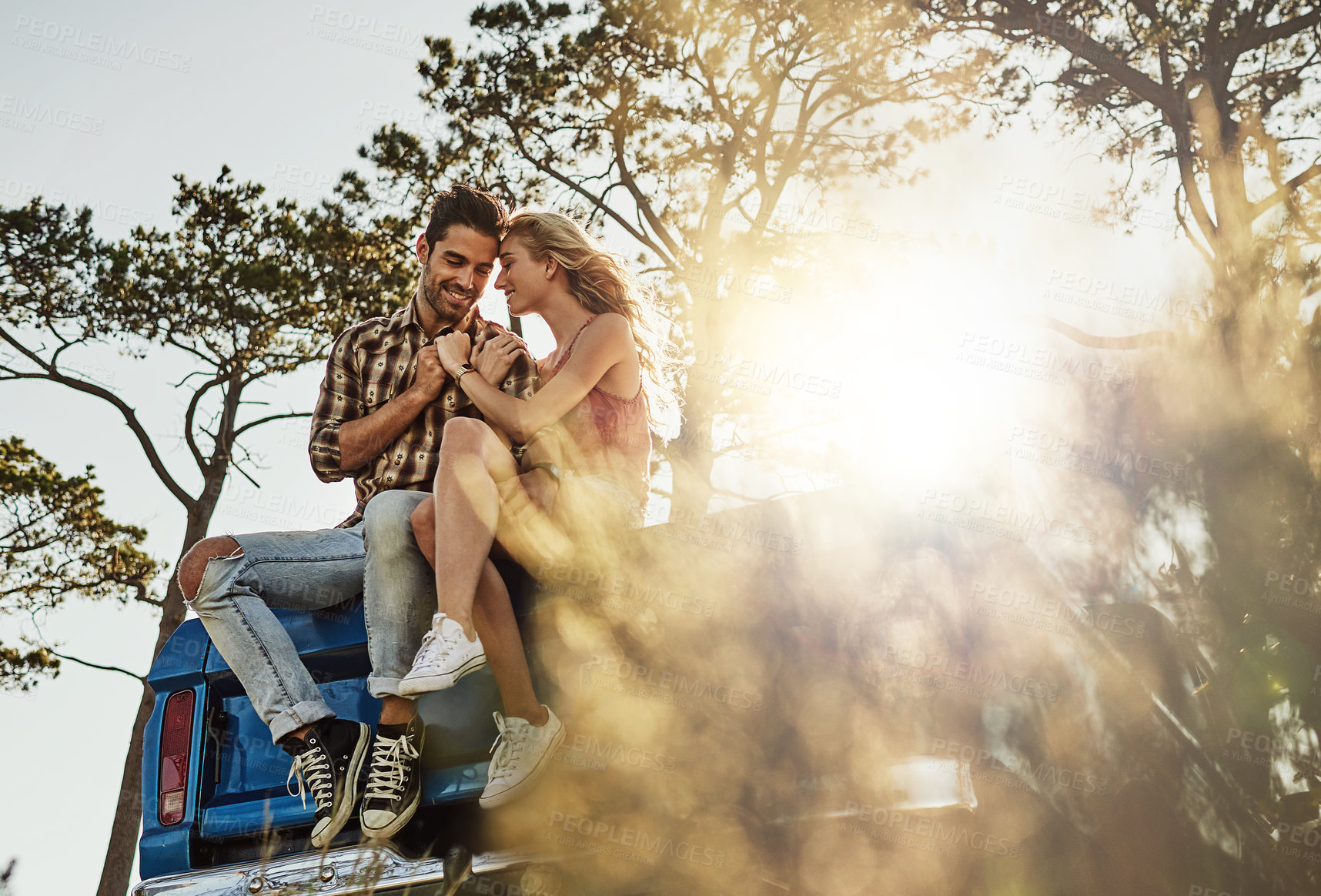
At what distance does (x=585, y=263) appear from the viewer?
11.1ft

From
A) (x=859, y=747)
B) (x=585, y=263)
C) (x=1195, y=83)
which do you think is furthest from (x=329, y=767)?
(x=1195, y=83)

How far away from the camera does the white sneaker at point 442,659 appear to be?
2.47m

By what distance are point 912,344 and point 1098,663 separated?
5.81m

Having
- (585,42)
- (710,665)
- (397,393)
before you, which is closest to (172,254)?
(585,42)

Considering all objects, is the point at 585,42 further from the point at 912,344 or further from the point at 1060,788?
the point at 1060,788

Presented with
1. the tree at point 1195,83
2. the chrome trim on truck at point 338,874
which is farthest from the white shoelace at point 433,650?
the tree at point 1195,83

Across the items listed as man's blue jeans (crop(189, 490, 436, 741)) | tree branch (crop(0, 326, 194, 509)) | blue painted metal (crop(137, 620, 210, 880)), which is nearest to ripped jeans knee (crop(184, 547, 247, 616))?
man's blue jeans (crop(189, 490, 436, 741))

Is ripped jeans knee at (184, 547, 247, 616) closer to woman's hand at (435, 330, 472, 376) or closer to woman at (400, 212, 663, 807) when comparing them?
woman at (400, 212, 663, 807)

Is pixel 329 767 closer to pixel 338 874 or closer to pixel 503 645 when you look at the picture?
pixel 338 874

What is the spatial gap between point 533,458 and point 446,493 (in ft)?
1.28

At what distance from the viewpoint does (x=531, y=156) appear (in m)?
11.1

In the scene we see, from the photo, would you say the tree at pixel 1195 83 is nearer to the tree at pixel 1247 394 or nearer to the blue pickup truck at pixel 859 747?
the tree at pixel 1247 394

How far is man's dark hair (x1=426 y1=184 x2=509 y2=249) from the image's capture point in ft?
11.2

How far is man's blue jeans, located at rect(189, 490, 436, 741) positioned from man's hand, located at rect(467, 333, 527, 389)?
522 millimetres
